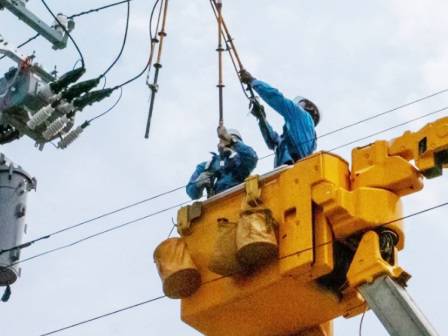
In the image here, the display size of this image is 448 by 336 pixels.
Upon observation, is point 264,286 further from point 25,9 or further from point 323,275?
point 25,9

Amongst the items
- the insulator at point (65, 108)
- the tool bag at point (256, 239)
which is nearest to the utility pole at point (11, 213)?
the insulator at point (65, 108)

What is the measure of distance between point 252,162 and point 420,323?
3.75m

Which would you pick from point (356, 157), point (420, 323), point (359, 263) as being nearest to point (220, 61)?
point (356, 157)

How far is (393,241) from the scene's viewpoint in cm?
1083

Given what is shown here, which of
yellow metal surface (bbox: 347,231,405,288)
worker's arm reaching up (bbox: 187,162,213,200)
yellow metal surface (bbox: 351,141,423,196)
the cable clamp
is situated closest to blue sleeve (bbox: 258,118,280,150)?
worker's arm reaching up (bbox: 187,162,213,200)

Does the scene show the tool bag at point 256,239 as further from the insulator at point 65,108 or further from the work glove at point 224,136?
the insulator at point 65,108

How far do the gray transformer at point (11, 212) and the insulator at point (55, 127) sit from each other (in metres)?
0.52

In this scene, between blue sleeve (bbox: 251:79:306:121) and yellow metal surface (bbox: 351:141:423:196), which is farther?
blue sleeve (bbox: 251:79:306:121)

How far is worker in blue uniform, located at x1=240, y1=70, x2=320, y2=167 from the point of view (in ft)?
42.8

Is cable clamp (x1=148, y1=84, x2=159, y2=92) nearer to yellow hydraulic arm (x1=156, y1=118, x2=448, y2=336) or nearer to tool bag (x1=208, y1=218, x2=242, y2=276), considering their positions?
yellow hydraulic arm (x1=156, y1=118, x2=448, y2=336)

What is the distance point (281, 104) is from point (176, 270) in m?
2.37

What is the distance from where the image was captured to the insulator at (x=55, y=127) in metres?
15.4

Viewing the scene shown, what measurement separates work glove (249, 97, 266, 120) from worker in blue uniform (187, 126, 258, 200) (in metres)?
0.28

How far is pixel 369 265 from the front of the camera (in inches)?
414
